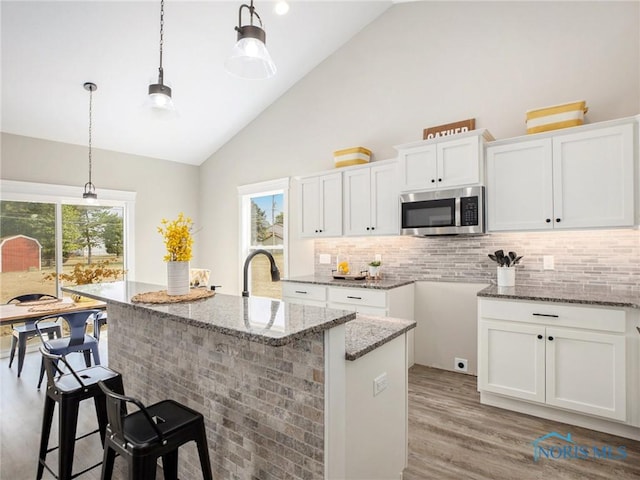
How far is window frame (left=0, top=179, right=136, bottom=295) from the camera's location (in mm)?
4387

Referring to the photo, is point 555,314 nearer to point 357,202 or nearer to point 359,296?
point 359,296

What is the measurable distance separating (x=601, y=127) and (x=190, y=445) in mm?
3505

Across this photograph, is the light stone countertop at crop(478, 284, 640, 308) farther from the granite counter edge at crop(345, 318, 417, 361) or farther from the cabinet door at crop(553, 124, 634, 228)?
the granite counter edge at crop(345, 318, 417, 361)

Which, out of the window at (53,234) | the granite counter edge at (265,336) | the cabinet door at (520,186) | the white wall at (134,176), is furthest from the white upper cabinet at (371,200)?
the window at (53,234)

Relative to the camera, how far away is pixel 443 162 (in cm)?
321

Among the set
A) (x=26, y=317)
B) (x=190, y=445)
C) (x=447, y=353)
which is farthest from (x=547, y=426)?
(x=26, y=317)

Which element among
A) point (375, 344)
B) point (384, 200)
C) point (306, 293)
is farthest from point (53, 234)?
point (375, 344)

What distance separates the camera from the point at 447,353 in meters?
3.60

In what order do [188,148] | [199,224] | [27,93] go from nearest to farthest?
[27,93] < [188,148] < [199,224]

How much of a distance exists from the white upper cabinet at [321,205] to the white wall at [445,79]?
423 millimetres

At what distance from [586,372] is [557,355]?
0.19 meters

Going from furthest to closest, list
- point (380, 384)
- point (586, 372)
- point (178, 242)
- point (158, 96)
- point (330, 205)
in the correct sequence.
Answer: point (330, 205), point (586, 372), point (158, 96), point (178, 242), point (380, 384)

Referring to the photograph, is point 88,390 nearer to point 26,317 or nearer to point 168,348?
point 168,348

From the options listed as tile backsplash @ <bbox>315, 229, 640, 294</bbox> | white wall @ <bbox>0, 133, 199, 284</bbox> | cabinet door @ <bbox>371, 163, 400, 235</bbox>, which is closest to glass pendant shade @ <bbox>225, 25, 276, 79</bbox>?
cabinet door @ <bbox>371, 163, 400, 235</bbox>
